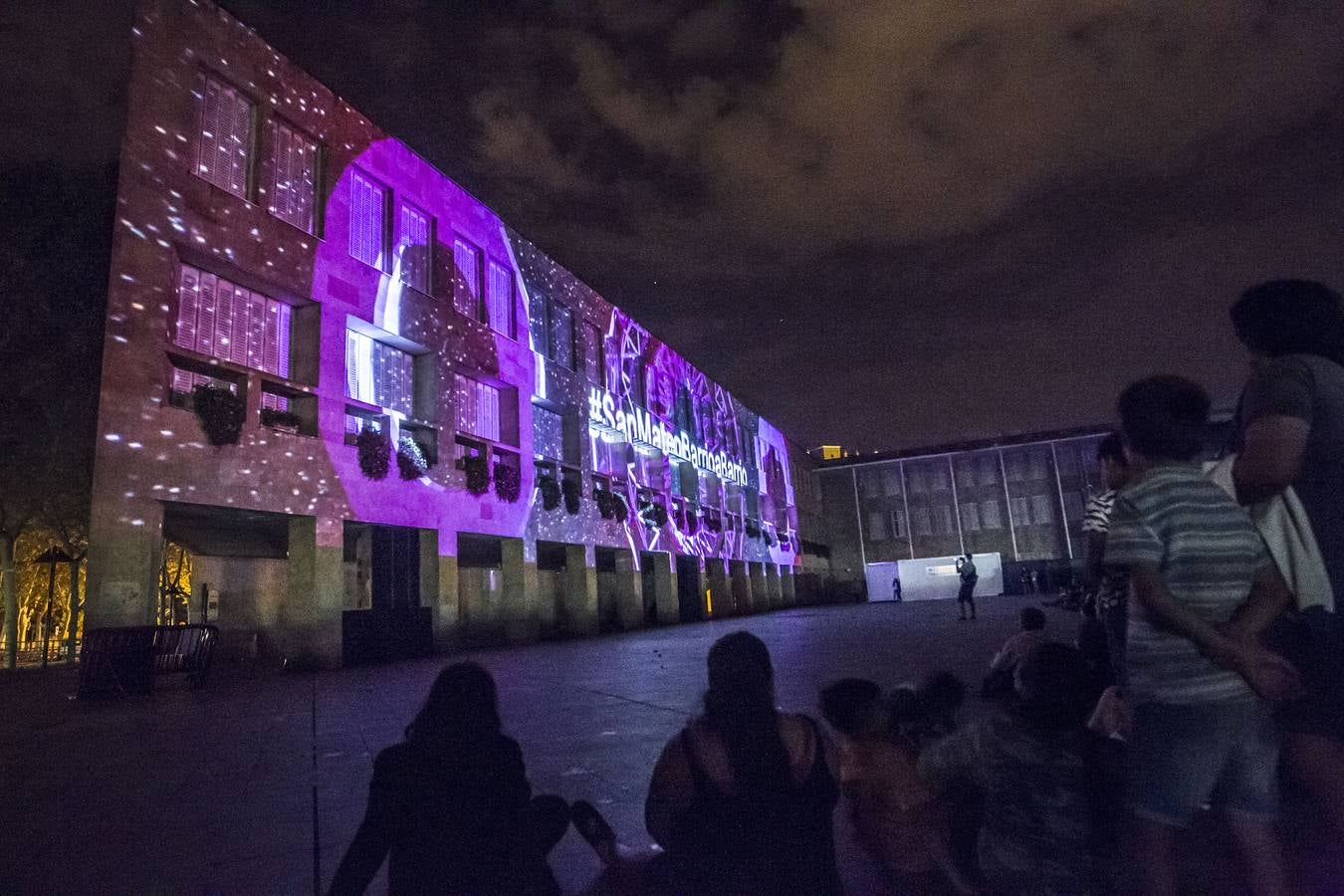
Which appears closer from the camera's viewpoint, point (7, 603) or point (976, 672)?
point (976, 672)

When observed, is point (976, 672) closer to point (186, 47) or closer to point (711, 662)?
point (711, 662)

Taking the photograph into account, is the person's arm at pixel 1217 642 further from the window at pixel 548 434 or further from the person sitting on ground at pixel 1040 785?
the window at pixel 548 434

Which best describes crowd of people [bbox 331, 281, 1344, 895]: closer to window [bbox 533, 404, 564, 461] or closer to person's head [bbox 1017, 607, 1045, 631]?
person's head [bbox 1017, 607, 1045, 631]

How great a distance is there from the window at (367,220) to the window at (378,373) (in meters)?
1.75

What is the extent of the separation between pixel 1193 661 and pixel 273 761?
206 inches

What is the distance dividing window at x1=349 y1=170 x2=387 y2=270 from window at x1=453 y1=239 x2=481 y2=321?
2190 mm

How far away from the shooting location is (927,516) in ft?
158

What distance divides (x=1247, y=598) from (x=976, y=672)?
5.61 metres

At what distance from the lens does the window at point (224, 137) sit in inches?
504

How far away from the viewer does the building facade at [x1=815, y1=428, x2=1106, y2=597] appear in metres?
44.2

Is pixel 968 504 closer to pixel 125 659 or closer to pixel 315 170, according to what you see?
pixel 315 170

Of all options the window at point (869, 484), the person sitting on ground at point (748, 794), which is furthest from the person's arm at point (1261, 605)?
the window at point (869, 484)

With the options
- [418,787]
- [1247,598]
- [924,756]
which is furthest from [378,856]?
[1247,598]

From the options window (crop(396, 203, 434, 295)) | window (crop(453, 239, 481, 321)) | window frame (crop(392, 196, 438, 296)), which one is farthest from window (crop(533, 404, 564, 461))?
window (crop(396, 203, 434, 295))
